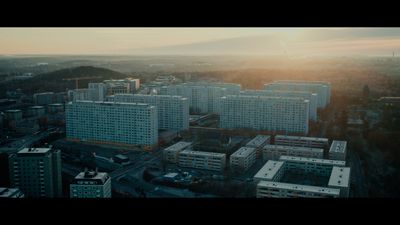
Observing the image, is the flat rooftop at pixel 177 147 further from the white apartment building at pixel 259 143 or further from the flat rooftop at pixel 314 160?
the flat rooftop at pixel 314 160

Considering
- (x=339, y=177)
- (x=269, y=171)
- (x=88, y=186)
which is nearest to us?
(x=88, y=186)

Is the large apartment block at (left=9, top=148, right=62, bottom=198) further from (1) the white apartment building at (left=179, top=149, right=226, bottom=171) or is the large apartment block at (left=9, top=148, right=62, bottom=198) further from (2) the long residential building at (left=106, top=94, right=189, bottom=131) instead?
(2) the long residential building at (left=106, top=94, right=189, bottom=131)

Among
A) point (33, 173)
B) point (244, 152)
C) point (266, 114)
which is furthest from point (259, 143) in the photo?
point (33, 173)

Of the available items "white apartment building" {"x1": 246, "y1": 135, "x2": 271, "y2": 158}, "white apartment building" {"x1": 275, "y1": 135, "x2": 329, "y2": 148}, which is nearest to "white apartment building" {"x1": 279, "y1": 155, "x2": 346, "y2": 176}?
"white apartment building" {"x1": 246, "y1": 135, "x2": 271, "y2": 158}

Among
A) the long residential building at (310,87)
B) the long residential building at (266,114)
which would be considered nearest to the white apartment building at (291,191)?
the long residential building at (266,114)

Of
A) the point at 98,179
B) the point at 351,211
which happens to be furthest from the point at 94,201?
the point at 98,179

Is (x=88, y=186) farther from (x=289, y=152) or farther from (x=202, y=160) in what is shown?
(x=289, y=152)
